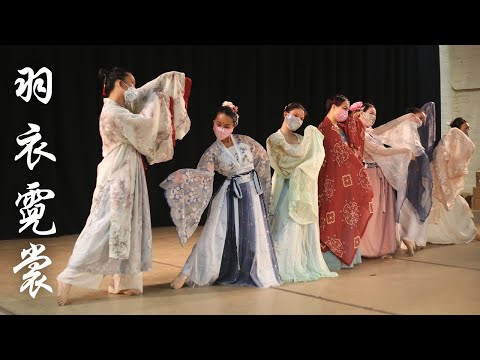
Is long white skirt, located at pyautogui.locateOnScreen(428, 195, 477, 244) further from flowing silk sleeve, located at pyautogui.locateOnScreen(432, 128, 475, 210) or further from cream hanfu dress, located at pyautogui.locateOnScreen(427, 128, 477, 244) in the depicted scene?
flowing silk sleeve, located at pyautogui.locateOnScreen(432, 128, 475, 210)

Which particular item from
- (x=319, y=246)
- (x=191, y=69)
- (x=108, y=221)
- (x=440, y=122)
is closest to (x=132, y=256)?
(x=108, y=221)

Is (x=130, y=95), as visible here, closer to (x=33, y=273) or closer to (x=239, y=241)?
(x=239, y=241)

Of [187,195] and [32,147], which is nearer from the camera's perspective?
[187,195]

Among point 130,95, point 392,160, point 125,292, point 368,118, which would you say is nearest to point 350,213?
point 392,160

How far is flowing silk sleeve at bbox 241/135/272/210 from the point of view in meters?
4.38

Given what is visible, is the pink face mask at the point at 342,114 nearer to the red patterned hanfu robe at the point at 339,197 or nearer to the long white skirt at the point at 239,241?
the red patterned hanfu robe at the point at 339,197

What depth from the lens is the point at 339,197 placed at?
4883 millimetres

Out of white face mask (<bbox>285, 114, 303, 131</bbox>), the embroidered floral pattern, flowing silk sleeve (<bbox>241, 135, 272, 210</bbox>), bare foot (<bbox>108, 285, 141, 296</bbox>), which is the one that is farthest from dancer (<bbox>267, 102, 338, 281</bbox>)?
bare foot (<bbox>108, 285, 141, 296</bbox>)

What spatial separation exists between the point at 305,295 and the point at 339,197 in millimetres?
1132

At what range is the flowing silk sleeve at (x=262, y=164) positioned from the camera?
4.38 meters

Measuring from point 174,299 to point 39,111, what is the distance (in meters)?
3.52

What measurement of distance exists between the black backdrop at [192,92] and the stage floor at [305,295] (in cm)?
179

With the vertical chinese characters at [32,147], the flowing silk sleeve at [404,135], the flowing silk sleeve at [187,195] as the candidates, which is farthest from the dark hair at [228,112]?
the flowing silk sleeve at [404,135]

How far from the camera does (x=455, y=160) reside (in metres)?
6.33
